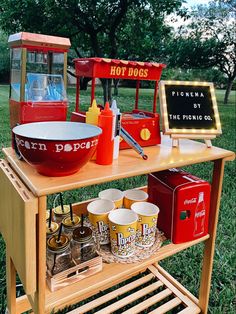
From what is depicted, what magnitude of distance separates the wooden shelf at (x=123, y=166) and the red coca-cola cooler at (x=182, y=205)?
120 mm

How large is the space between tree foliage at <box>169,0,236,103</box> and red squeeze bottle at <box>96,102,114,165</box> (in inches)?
466

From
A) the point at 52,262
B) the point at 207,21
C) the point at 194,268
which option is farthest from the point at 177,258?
the point at 207,21

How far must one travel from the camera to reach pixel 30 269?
32.8 inches

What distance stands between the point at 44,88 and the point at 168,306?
3.54 ft

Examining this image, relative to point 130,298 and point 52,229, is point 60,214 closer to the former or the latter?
point 52,229

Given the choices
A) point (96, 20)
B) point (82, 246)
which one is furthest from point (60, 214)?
point (96, 20)

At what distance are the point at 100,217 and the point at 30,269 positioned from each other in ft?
1.20

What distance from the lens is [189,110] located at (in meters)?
1.21

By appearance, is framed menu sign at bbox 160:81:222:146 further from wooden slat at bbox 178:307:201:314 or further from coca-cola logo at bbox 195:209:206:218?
wooden slat at bbox 178:307:201:314

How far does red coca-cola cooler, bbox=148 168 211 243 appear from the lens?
3.87 feet

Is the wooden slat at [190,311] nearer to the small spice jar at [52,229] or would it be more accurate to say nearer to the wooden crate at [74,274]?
the wooden crate at [74,274]

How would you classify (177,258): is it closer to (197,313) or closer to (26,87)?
(197,313)

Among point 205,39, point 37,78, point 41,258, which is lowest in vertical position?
point 41,258

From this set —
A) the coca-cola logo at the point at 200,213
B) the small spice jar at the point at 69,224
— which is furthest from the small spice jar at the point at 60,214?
the coca-cola logo at the point at 200,213
